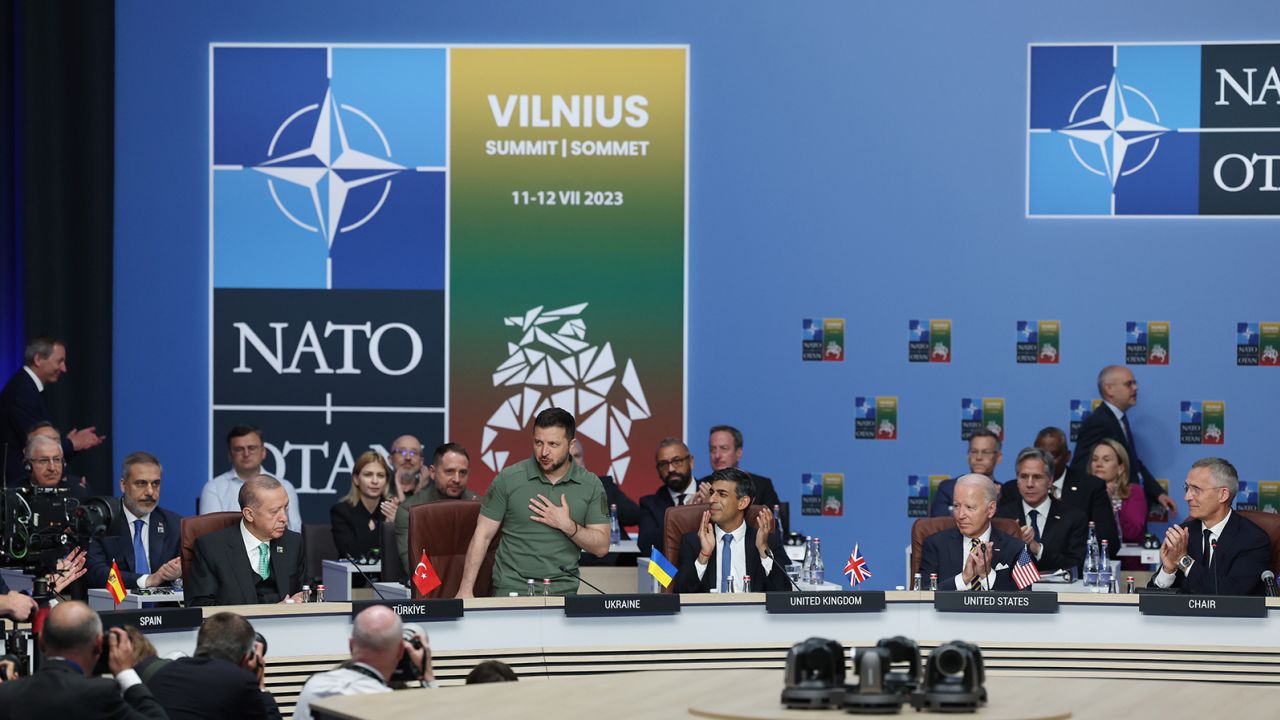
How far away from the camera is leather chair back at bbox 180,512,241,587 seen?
6.35 m

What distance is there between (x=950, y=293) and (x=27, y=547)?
18.3 feet

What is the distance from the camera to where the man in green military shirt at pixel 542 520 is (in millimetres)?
6652

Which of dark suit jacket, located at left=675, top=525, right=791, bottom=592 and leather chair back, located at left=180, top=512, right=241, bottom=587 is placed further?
dark suit jacket, located at left=675, top=525, right=791, bottom=592

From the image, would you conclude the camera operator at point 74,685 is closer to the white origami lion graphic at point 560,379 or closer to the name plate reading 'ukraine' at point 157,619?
the name plate reading 'ukraine' at point 157,619

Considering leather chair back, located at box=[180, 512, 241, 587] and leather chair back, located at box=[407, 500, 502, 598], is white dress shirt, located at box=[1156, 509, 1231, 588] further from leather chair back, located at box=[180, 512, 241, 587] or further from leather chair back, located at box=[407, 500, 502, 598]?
leather chair back, located at box=[180, 512, 241, 587]

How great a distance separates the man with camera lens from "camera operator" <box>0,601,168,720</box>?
11 cm

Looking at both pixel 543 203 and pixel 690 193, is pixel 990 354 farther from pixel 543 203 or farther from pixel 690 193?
pixel 543 203

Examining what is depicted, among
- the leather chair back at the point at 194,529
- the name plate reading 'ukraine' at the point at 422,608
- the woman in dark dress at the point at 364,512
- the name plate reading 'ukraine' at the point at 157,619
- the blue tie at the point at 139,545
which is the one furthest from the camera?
the woman in dark dress at the point at 364,512

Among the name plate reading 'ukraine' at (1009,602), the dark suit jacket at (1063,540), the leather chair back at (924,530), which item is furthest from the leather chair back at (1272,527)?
the name plate reading 'ukraine' at (1009,602)

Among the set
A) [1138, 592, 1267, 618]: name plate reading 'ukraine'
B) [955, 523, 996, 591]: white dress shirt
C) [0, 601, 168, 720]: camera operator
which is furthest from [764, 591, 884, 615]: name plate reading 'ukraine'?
[0, 601, 168, 720]: camera operator

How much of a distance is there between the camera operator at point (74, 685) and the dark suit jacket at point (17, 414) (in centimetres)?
476

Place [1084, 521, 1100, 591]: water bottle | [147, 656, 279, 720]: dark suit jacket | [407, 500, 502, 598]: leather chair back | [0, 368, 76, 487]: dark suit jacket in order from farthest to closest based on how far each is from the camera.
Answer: [0, 368, 76, 487]: dark suit jacket → [1084, 521, 1100, 591]: water bottle → [407, 500, 502, 598]: leather chair back → [147, 656, 279, 720]: dark suit jacket

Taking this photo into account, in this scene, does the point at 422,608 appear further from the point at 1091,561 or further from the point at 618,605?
the point at 1091,561

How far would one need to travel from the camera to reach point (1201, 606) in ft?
19.0
